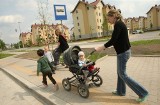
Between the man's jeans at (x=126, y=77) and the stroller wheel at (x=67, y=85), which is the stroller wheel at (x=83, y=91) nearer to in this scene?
the stroller wheel at (x=67, y=85)

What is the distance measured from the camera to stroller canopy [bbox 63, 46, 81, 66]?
20.0 ft

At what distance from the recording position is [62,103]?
5266 millimetres

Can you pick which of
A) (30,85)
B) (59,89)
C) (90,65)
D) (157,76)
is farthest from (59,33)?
(157,76)

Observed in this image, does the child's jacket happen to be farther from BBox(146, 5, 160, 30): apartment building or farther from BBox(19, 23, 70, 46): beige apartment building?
BBox(146, 5, 160, 30): apartment building

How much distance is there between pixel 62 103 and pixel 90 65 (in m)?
1.30

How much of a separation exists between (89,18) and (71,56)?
64.0 metres

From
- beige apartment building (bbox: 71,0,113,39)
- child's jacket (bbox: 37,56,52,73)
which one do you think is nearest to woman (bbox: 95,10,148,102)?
child's jacket (bbox: 37,56,52,73)

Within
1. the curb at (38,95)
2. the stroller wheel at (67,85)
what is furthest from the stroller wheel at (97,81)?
the curb at (38,95)

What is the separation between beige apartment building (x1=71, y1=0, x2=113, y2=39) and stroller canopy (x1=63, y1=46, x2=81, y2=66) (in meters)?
60.5

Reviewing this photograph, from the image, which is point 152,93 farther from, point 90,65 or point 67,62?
point 67,62

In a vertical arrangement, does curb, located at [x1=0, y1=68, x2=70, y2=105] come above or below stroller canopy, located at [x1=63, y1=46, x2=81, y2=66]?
below

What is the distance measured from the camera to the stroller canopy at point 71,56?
611 cm

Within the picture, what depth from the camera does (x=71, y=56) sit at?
6.16m

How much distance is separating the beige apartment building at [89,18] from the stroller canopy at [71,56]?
60499 mm
